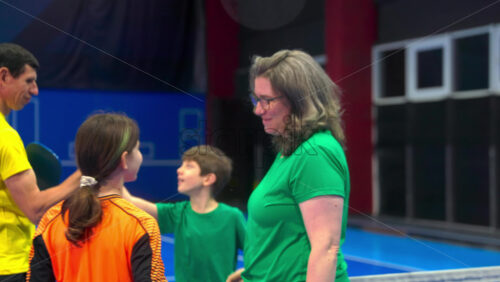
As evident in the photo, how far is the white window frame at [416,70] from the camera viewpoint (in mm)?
6863

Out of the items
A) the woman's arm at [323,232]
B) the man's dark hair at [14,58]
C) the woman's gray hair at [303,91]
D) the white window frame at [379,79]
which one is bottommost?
the woman's arm at [323,232]

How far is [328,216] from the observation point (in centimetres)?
123

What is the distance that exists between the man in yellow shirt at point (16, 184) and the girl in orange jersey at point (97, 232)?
0.23 metres

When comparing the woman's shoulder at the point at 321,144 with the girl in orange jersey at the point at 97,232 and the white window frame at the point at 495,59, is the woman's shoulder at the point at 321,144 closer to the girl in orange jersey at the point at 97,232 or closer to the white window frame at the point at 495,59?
the girl in orange jersey at the point at 97,232

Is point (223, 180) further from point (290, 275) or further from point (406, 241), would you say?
point (406, 241)

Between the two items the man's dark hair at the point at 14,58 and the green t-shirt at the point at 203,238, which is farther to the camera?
the green t-shirt at the point at 203,238

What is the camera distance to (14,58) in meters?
1.71

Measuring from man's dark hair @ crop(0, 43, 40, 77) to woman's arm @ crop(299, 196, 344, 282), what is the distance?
102 cm

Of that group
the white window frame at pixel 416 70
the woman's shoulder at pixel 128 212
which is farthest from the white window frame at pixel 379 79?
the woman's shoulder at pixel 128 212

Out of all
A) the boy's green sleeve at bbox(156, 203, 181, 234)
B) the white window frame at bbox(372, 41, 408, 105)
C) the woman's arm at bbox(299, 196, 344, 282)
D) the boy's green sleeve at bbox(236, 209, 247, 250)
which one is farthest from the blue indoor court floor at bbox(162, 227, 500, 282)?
the woman's arm at bbox(299, 196, 344, 282)

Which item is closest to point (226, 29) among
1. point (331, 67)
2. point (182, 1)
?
point (182, 1)

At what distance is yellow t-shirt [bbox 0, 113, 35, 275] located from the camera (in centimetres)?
161

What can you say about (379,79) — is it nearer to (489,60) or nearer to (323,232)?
(489,60)

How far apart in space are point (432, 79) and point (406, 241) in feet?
7.22
